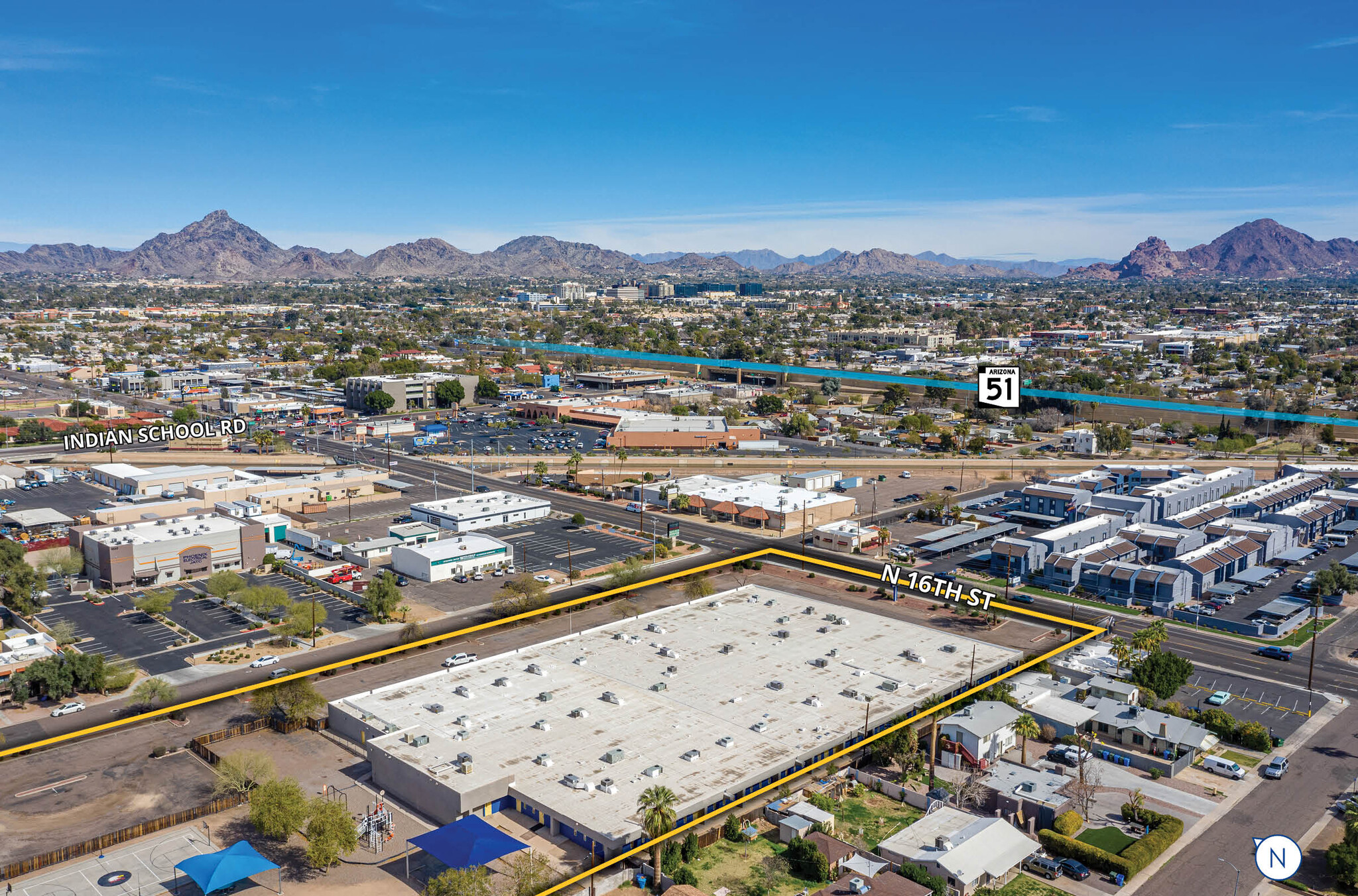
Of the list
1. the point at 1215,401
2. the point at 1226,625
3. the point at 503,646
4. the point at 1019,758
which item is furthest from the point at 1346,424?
the point at 503,646

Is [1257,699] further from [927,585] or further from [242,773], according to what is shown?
[242,773]

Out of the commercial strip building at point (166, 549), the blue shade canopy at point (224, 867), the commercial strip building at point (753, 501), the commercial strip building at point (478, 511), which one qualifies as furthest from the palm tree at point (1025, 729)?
the commercial strip building at point (166, 549)

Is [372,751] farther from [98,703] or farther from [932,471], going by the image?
[932,471]

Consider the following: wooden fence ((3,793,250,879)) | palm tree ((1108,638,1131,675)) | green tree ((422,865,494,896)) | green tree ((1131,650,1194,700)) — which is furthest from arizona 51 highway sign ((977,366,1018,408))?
wooden fence ((3,793,250,879))

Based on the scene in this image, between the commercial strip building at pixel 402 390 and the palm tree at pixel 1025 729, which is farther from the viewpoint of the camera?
the commercial strip building at pixel 402 390

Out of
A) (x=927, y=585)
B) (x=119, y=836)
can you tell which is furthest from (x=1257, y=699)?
(x=119, y=836)

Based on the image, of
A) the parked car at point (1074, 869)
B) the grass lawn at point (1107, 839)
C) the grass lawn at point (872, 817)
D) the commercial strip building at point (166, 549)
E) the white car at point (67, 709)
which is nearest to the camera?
the parked car at point (1074, 869)

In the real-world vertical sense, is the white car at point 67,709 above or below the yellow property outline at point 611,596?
below

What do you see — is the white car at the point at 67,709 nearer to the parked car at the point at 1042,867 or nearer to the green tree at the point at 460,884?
the green tree at the point at 460,884

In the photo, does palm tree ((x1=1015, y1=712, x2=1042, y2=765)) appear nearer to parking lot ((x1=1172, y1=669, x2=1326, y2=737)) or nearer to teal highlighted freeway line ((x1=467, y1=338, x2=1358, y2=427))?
parking lot ((x1=1172, y1=669, x2=1326, y2=737))
